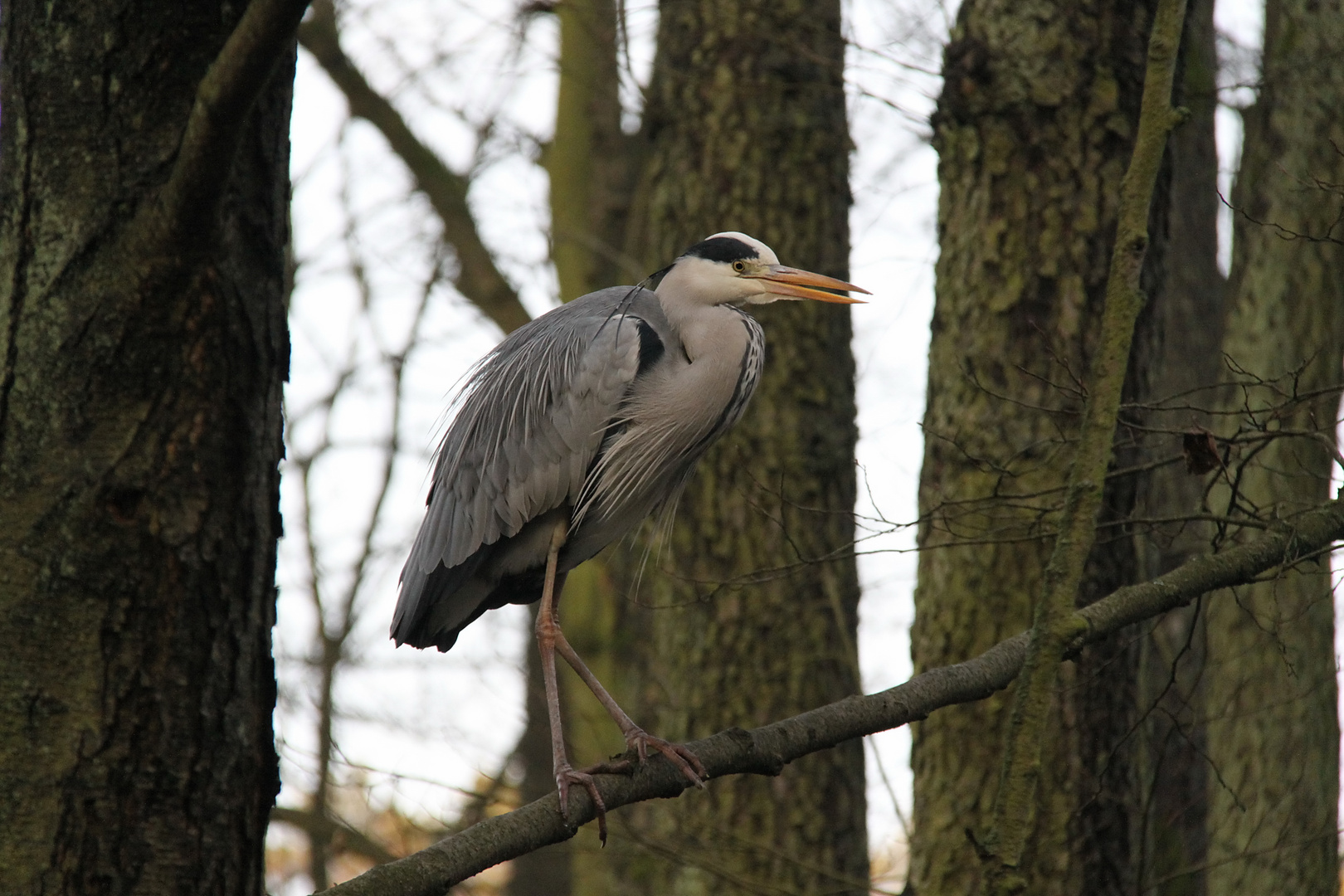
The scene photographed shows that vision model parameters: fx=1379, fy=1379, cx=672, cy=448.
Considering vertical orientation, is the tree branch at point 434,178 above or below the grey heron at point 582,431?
above

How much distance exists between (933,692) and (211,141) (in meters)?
1.76

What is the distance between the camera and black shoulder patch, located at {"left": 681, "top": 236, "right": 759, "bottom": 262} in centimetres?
445

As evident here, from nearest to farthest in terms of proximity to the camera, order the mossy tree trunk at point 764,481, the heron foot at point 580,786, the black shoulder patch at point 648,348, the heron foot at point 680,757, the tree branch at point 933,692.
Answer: the tree branch at point 933,692
the heron foot at point 580,786
the heron foot at point 680,757
the black shoulder patch at point 648,348
the mossy tree trunk at point 764,481

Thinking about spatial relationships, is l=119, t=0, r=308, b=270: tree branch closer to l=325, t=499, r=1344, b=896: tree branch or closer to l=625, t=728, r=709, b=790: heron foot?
l=325, t=499, r=1344, b=896: tree branch

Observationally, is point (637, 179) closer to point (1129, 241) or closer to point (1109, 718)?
point (1109, 718)

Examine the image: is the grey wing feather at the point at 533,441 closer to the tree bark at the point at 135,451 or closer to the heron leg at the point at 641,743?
the heron leg at the point at 641,743

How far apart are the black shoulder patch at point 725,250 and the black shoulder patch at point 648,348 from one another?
13.6 inches

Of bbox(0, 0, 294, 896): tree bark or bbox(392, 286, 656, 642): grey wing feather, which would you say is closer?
bbox(0, 0, 294, 896): tree bark

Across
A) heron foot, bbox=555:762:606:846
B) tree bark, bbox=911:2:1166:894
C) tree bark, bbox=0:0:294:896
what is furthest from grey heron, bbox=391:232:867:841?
tree bark, bbox=0:0:294:896

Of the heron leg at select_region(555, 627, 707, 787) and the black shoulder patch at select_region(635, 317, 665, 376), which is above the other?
the black shoulder patch at select_region(635, 317, 665, 376)

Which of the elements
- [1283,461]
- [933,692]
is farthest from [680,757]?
[1283,461]

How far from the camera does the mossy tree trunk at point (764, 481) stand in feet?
19.1

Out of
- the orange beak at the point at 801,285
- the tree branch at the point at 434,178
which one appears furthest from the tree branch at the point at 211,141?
the tree branch at the point at 434,178

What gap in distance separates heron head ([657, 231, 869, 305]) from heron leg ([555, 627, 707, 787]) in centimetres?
119
